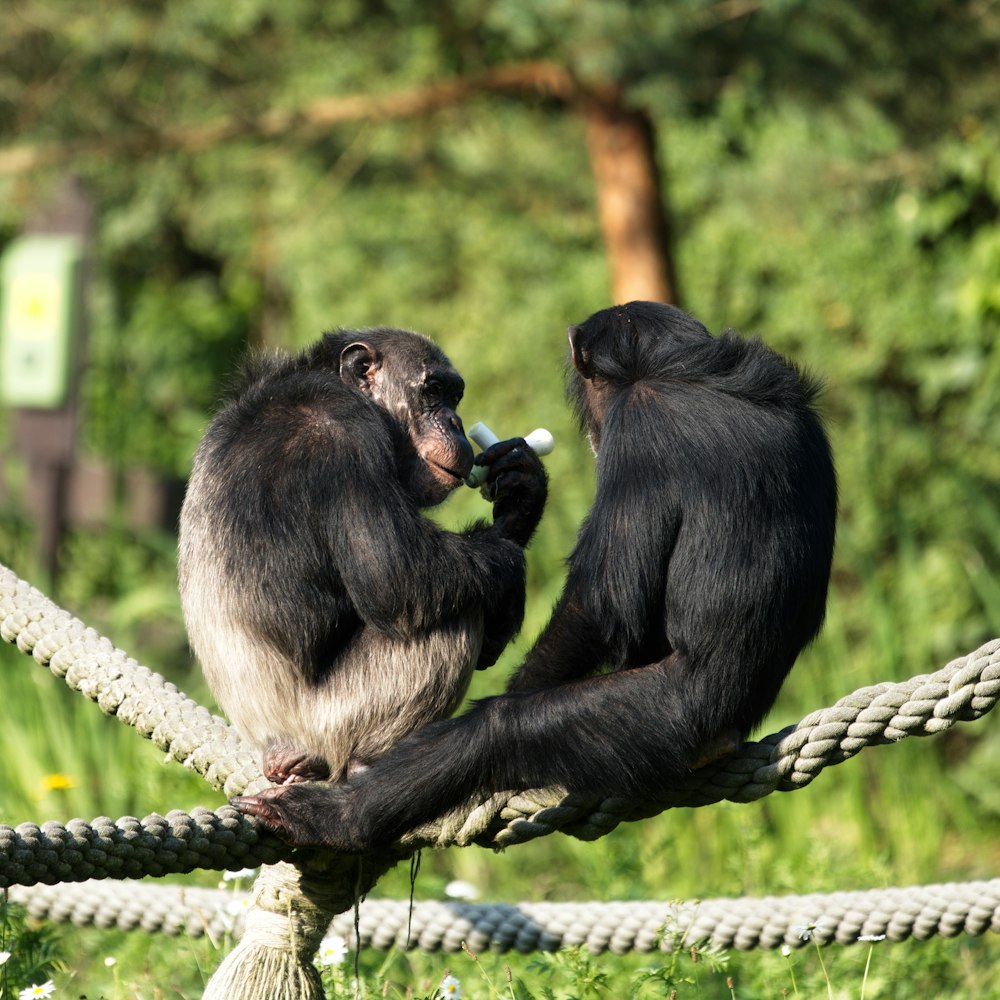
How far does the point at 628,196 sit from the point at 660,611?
6.01m

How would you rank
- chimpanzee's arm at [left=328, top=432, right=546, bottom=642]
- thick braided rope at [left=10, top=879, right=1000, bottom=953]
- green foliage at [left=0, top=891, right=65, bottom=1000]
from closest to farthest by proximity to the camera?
chimpanzee's arm at [left=328, top=432, right=546, bottom=642], green foliage at [left=0, top=891, right=65, bottom=1000], thick braided rope at [left=10, top=879, right=1000, bottom=953]

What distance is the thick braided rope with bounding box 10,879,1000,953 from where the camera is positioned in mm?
3949

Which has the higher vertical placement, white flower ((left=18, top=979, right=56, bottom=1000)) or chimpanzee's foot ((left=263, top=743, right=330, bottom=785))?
chimpanzee's foot ((left=263, top=743, right=330, bottom=785))

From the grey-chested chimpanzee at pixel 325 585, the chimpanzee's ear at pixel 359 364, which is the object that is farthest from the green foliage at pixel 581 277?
the chimpanzee's ear at pixel 359 364

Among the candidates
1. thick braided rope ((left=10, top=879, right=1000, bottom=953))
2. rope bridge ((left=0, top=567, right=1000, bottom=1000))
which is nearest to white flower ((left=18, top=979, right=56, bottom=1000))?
rope bridge ((left=0, top=567, right=1000, bottom=1000))

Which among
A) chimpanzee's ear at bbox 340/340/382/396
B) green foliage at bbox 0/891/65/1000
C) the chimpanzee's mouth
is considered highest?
chimpanzee's ear at bbox 340/340/382/396

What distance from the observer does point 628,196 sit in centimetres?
902

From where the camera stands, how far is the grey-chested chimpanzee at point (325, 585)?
11.1 ft

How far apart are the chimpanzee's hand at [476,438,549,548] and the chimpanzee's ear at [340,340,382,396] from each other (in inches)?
17.6

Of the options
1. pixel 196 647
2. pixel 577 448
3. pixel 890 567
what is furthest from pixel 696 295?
pixel 196 647

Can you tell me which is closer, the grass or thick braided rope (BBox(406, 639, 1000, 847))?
thick braided rope (BBox(406, 639, 1000, 847))

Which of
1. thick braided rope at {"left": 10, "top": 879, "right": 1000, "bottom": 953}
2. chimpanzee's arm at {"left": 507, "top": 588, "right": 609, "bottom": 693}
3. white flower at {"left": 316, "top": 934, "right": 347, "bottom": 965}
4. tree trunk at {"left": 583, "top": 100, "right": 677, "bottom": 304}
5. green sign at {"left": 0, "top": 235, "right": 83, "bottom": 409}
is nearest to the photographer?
chimpanzee's arm at {"left": 507, "top": 588, "right": 609, "bottom": 693}

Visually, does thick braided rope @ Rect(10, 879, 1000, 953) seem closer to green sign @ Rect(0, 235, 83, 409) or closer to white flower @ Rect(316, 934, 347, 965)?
white flower @ Rect(316, 934, 347, 965)

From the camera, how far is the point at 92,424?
1243 centimetres
